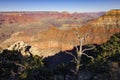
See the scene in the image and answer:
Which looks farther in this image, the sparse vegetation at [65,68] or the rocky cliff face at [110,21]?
the rocky cliff face at [110,21]

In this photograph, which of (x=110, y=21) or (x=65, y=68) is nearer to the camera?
(x=65, y=68)

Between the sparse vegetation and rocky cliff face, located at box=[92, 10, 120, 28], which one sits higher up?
the sparse vegetation

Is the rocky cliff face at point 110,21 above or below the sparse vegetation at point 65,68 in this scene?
below

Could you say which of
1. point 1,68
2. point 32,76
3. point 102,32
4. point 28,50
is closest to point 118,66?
point 32,76

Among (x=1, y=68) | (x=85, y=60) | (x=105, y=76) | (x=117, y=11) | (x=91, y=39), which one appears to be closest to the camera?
(x=105, y=76)

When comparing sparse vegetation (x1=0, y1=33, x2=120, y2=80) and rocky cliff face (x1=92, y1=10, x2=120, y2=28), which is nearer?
sparse vegetation (x1=0, y1=33, x2=120, y2=80)

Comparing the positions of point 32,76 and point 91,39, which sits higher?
point 32,76

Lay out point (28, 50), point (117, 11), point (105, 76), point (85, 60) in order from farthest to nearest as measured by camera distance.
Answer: point (117, 11)
point (28, 50)
point (85, 60)
point (105, 76)

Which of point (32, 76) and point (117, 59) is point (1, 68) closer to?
point (32, 76)

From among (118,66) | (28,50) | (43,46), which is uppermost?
(118,66)

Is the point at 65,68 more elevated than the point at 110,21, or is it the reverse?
the point at 65,68

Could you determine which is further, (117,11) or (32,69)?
(117,11)
